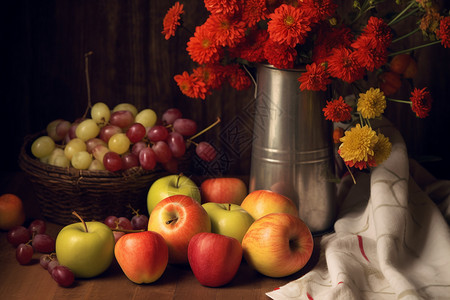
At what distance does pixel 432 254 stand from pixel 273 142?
357 millimetres

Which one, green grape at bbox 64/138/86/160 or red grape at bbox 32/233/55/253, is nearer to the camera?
red grape at bbox 32/233/55/253

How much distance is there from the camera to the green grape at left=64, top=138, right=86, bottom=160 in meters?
1.18

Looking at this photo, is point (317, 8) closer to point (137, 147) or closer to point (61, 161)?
point (137, 147)

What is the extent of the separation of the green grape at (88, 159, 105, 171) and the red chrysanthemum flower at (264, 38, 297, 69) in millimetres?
409

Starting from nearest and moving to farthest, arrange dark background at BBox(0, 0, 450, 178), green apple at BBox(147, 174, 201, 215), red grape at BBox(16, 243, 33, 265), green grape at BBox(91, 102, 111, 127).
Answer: red grape at BBox(16, 243, 33, 265), green apple at BBox(147, 174, 201, 215), green grape at BBox(91, 102, 111, 127), dark background at BBox(0, 0, 450, 178)

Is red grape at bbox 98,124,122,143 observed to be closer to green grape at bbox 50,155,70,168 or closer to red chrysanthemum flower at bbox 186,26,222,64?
green grape at bbox 50,155,70,168

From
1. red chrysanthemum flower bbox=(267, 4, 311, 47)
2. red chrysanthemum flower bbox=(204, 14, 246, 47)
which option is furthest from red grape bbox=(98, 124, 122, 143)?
red chrysanthemum flower bbox=(267, 4, 311, 47)

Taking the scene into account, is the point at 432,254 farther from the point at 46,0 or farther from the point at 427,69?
the point at 46,0

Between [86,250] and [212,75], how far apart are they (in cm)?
41

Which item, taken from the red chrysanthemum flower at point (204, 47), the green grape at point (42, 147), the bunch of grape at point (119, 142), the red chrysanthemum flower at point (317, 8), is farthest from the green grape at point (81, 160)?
the red chrysanthemum flower at point (317, 8)

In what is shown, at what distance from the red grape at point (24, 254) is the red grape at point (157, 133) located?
1.08 ft

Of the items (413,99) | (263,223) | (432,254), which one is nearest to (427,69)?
(413,99)

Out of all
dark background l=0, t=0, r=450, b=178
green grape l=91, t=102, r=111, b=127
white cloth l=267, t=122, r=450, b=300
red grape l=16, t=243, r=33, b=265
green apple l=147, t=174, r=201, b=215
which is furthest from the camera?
dark background l=0, t=0, r=450, b=178

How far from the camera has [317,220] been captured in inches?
45.4
